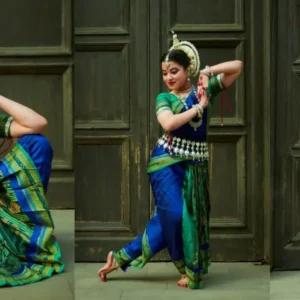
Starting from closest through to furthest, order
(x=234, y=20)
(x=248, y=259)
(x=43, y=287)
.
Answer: (x=43, y=287), (x=234, y=20), (x=248, y=259)

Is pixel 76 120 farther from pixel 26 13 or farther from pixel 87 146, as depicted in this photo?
pixel 26 13

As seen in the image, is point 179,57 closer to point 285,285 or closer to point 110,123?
point 110,123

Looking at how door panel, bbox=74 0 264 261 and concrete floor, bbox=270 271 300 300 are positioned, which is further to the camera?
concrete floor, bbox=270 271 300 300

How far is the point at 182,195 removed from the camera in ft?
6.93

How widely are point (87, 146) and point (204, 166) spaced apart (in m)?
0.41

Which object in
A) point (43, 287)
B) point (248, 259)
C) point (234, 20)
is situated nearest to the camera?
point (43, 287)

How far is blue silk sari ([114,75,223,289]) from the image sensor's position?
2.09m

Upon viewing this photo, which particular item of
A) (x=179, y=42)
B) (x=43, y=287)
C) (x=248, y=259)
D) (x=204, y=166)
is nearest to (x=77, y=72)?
(x=179, y=42)

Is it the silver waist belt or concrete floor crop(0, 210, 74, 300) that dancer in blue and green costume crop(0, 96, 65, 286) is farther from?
the silver waist belt

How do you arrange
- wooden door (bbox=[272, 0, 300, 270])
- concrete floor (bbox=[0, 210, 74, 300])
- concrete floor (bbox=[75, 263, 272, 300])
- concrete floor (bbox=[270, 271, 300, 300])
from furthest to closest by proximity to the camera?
wooden door (bbox=[272, 0, 300, 270]) → concrete floor (bbox=[270, 271, 300, 300]) → concrete floor (bbox=[75, 263, 272, 300]) → concrete floor (bbox=[0, 210, 74, 300])

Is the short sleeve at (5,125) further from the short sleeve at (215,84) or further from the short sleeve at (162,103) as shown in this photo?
the short sleeve at (215,84)

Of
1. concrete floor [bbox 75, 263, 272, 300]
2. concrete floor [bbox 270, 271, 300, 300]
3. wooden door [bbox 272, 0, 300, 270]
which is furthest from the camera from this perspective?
wooden door [bbox 272, 0, 300, 270]

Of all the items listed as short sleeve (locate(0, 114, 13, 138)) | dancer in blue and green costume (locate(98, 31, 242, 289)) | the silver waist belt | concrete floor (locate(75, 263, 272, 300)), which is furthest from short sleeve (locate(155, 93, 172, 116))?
concrete floor (locate(75, 263, 272, 300))

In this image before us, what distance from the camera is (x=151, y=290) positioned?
2164mm
